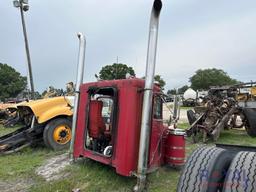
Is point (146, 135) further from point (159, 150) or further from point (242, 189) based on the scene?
point (242, 189)

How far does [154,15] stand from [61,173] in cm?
306

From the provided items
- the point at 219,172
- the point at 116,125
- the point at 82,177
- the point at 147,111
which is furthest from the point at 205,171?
the point at 82,177

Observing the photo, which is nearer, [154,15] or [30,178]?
[154,15]

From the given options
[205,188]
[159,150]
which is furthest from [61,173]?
[205,188]

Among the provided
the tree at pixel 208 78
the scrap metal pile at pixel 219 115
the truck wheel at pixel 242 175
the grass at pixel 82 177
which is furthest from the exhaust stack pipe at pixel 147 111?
the tree at pixel 208 78

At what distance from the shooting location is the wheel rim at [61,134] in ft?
23.3

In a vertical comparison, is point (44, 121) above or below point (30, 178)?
above

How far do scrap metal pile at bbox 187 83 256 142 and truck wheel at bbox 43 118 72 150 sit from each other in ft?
10.8

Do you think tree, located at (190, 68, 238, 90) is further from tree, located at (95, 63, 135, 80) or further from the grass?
the grass

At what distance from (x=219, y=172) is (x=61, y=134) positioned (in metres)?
5.28

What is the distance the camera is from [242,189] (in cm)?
217

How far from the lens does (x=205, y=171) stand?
250cm

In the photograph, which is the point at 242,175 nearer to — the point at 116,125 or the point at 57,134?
the point at 116,125

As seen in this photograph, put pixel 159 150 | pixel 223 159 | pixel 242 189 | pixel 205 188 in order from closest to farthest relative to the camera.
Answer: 1. pixel 242 189
2. pixel 205 188
3. pixel 223 159
4. pixel 159 150
